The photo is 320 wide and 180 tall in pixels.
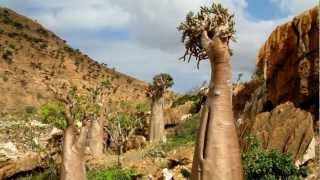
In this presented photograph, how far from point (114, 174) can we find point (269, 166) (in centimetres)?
749

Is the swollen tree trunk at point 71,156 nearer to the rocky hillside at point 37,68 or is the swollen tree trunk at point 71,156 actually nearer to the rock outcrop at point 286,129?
the rock outcrop at point 286,129

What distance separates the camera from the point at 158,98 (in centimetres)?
3005

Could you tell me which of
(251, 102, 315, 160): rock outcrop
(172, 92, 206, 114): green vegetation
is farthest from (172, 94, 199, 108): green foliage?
(251, 102, 315, 160): rock outcrop

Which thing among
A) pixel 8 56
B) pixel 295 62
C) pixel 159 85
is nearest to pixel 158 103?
pixel 159 85

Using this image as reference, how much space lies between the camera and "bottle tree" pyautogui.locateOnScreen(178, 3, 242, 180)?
7.37 meters

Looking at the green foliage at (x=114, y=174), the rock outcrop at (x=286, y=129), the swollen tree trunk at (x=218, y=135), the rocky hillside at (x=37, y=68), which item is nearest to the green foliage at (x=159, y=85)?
the green foliage at (x=114, y=174)

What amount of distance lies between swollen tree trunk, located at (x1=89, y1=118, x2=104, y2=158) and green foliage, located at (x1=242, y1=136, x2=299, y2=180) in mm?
14163

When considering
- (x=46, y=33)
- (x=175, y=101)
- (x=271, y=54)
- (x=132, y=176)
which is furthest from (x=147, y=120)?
(x=46, y=33)

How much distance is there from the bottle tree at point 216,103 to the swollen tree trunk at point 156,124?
19975 mm

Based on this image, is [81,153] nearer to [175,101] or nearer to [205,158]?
[205,158]

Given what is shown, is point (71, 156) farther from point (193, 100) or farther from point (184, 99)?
point (184, 99)

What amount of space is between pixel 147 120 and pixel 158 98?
6.82 ft

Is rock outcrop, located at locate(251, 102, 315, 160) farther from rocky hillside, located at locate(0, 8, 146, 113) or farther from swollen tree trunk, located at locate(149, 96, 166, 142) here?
rocky hillside, located at locate(0, 8, 146, 113)

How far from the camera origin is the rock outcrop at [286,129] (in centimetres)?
1423
